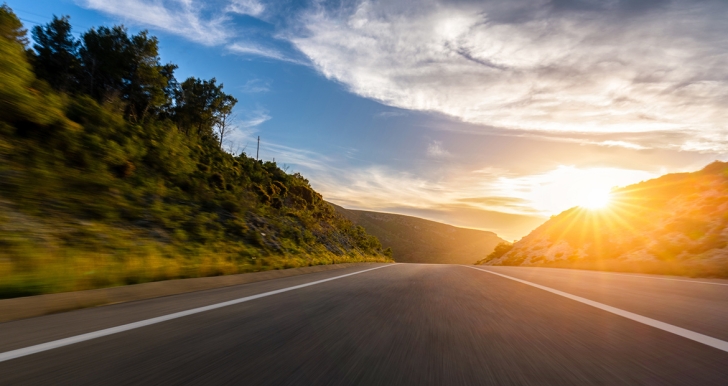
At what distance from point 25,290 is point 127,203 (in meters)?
8.54

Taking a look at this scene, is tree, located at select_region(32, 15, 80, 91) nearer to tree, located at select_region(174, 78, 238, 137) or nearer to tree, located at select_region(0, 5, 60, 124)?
tree, located at select_region(174, 78, 238, 137)

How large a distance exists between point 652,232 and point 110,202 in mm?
32616

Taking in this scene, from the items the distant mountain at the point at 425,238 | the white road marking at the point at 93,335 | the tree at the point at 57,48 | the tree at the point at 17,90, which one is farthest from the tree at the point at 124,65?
the distant mountain at the point at 425,238

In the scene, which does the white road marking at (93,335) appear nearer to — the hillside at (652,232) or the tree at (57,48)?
the hillside at (652,232)

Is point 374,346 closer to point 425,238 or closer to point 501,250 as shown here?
point 501,250

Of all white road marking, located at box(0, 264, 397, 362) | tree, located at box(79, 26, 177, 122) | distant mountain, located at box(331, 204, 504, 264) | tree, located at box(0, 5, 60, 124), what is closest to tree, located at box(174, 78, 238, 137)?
tree, located at box(79, 26, 177, 122)

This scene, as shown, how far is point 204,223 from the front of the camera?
646 inches

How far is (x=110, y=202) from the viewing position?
12.7m

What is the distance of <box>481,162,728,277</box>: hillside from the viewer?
Result: 18531 mm

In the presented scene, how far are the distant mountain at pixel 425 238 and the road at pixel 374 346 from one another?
389 feet

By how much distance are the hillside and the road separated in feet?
44.9

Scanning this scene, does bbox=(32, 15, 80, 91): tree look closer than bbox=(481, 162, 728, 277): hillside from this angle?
No

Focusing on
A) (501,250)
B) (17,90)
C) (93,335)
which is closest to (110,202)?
(17,90)

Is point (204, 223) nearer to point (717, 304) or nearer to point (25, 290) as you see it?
point (25, 290)
